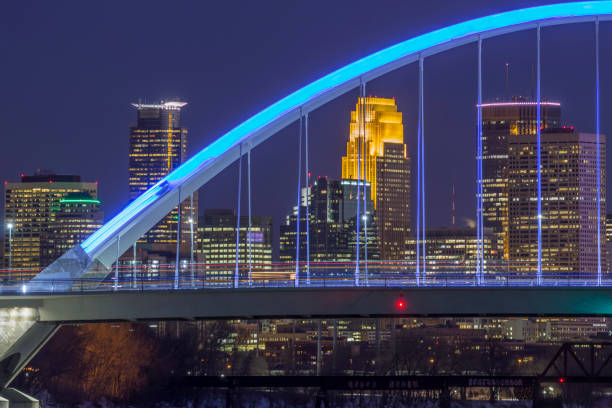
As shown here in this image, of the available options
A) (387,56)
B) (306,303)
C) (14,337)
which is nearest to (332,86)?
(387,56)

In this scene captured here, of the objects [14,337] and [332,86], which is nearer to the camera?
[14,337]

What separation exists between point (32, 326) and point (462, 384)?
28178mm

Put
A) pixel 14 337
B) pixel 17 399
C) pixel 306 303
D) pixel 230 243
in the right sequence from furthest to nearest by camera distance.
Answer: pixel 230 243 < pixel 17 399 < pixel 306 303 < pixel 14 337

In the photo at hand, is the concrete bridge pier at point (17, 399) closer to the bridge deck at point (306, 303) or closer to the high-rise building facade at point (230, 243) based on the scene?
the bridge deck at point (306, 303)

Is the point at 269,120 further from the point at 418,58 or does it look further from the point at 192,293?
the point at 192,293

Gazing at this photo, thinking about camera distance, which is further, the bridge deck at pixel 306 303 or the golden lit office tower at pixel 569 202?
the golden lit office tower at pixel 569 202

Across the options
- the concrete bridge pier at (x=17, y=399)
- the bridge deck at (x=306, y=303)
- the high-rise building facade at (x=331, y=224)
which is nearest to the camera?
the bridge deck at (x=306, y=303)

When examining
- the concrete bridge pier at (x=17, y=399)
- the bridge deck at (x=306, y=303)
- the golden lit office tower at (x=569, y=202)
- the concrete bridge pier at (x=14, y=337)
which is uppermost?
the golden lit office tower at (x=569, y=202)

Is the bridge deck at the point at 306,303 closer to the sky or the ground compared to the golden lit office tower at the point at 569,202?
closer to the ground

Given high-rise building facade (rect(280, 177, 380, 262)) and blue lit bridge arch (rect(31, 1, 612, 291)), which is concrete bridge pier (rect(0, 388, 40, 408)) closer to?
blue lit bridge arch (rect(31, 1, 612, 291))

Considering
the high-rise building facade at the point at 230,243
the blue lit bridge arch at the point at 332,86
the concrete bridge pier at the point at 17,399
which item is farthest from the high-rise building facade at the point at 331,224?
the concrete bridge pier at the point at 17,399

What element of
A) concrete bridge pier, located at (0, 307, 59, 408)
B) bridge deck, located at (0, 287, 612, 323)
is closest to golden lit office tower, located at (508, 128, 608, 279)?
bridge deck, located at (0, 287, 612, 323)

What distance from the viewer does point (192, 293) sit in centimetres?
4584

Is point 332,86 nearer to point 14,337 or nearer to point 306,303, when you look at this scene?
point 306,303
